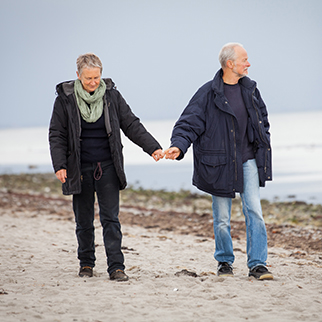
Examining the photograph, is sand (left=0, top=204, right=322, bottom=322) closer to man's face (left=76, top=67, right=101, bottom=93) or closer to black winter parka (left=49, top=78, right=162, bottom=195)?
black winter parka (left=49, top=78, right=162, bottom=195)

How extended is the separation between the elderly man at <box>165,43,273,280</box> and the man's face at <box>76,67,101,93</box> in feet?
2.93

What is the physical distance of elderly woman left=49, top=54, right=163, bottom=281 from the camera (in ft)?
14.2

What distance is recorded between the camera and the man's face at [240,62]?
4.52 meters

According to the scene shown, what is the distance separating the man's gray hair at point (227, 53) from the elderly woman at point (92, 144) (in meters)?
1.03

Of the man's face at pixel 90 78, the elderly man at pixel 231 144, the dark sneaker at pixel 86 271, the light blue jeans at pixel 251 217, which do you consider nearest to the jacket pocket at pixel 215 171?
the elderly man at pixel 231 144

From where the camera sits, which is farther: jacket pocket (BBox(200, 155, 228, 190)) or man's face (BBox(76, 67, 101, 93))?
jacket pocket (BBox(200, 155, 228, 190))

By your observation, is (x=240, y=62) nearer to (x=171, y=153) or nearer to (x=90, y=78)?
(x=171, y=153)

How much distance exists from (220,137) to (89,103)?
1280 millimetres

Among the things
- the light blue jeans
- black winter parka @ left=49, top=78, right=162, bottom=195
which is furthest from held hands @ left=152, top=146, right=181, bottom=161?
the light blue jeans

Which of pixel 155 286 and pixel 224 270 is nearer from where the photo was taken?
pixel 155 286

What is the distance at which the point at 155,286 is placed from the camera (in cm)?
424

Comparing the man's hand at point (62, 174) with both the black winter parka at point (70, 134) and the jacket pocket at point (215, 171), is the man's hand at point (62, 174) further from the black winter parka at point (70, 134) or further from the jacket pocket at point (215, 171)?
the jacket pocket at point (215, 171)

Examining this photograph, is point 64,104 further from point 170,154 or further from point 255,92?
point 255,92

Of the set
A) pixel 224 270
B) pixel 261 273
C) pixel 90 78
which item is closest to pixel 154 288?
pixel 224 270
